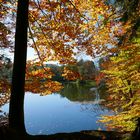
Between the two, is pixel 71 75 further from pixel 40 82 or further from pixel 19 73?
pixel 19 73

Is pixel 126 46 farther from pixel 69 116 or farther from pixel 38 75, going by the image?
pixel 69 116

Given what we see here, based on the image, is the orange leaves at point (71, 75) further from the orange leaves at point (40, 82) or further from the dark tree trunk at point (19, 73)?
the dark tree trunk at point (19, 73)

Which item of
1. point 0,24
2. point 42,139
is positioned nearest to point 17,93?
point 42,139

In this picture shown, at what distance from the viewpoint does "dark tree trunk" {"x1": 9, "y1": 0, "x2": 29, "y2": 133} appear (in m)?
8.02

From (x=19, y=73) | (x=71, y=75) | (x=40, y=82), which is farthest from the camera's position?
(x=40, y=82)

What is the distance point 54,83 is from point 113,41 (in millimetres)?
5371

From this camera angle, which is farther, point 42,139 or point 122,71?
point 122,71

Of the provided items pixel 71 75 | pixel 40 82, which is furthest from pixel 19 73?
pixel 40 82

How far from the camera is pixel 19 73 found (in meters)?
8.24

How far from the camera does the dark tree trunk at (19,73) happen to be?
26.3ft

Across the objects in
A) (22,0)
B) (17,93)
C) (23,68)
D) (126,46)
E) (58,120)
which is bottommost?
(58,120)

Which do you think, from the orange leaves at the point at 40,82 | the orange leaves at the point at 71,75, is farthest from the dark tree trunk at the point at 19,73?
the orange leaves at the point at 40,82

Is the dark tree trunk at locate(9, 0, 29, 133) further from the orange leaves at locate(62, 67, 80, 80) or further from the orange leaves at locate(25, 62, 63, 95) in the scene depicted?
the orange leaves at locate(25, 62, 63, 95)

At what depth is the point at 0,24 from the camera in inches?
501
